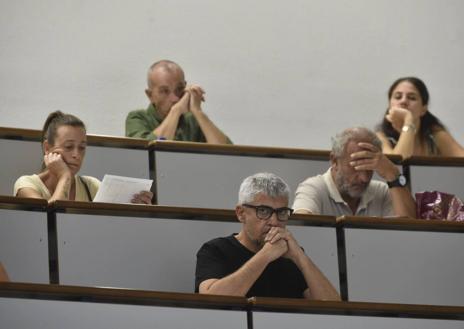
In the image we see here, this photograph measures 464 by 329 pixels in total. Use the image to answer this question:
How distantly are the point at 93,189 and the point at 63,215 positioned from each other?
517 millimetres

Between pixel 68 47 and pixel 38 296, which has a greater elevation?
pixel 68 47

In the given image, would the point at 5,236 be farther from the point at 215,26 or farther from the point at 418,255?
the point at 215,26

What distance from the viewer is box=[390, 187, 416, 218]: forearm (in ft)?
12.3

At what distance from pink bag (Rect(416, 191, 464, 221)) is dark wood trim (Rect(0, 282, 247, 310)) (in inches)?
42.7

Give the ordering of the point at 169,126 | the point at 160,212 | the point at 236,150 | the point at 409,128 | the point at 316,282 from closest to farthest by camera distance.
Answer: the point at 316,282
the point at 160,212
the point at 236,150
the point at 169,126
the point at 409,128

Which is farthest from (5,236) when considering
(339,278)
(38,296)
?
(339,278)

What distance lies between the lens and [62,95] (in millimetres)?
5004

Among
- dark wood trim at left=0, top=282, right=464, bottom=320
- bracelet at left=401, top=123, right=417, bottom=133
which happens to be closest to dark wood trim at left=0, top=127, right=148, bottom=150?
bracelet at left=401, top=123, right=417, bottom=133

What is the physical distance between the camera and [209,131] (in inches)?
168

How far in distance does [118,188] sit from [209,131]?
93 centimetres

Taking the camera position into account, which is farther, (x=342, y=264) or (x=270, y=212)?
(x=342, y=264)

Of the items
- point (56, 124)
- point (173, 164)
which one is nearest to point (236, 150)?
point (173, 164)

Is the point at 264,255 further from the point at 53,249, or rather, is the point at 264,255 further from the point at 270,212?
the point at 53,249

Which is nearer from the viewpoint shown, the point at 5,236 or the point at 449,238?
the point at 5,236
